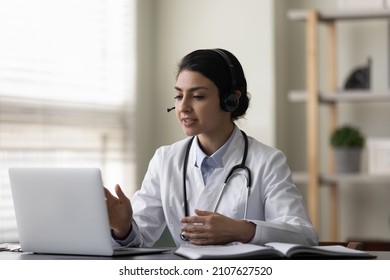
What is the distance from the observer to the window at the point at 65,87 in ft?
10.7

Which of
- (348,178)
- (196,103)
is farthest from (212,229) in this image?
(348,178)

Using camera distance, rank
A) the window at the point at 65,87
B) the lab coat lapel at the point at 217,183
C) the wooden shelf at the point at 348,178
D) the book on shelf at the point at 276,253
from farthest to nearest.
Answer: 1. the wooden shelf at the point at 348,178
2. the window at the point at 65,87
3. the lab coat lapel at the point at 217,183
4. the book on shelf at the point at 276,253

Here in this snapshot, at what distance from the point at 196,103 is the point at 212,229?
42cm

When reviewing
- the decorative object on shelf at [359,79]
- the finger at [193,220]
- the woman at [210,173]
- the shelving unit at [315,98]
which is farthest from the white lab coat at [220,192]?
the decorative object on shelf at [359,79]

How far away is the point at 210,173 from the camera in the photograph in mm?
2045

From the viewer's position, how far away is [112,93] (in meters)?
3.92

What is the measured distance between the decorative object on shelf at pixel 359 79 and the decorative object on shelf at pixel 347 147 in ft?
0.77

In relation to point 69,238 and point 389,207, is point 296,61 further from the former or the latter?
point 69,238

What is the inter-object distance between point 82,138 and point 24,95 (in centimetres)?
45

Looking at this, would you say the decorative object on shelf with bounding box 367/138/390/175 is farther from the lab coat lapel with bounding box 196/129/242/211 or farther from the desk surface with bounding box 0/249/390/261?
the desk surface with bounding box 0/249/390/261

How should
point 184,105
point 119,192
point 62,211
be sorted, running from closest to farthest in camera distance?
1. point 62,211
2. point 119,192
3. point 184,105

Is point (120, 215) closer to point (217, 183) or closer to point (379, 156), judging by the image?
point (217, 183)

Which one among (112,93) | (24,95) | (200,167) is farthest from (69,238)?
(112,93)

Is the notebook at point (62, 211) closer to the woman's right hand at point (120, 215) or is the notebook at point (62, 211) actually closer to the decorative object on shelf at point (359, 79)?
the woman's right hand at point (120, 215)
